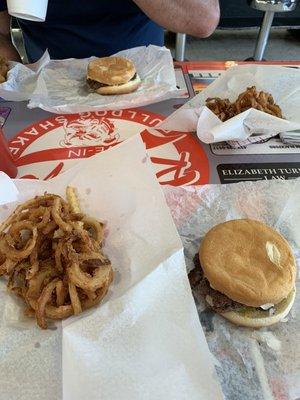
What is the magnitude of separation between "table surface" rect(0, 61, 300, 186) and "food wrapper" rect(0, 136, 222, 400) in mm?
342

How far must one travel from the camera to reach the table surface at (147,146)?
1.35 m

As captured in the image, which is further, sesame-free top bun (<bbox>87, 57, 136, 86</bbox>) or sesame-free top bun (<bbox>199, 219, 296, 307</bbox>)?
sesame-free top bun (<bbox>87, 57, 136, 86</bbox>)

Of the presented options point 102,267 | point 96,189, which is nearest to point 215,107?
point 96,189

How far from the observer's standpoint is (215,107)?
5.04ft

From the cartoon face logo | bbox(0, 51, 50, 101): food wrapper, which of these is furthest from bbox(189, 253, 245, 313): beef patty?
bbox(0, 51, 50, 101): food wrapper

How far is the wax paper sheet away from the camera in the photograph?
1.63 meters

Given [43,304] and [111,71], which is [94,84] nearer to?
[111,71]

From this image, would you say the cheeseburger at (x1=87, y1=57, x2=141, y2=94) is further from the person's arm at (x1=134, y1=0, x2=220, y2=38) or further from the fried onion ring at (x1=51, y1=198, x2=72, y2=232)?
the fried onion ring at (x1=51, y1=198, x2=72, y2=232)

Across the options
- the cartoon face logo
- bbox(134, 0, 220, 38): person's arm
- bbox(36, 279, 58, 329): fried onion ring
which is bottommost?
the cartoon face logo

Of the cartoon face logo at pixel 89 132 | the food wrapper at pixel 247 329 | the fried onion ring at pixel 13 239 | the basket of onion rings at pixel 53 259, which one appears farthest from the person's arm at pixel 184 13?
the fried onion ring at pixel 13 239

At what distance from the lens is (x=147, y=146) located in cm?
146

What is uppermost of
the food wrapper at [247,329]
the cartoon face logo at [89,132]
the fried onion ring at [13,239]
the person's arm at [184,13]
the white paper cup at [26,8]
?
the white paper cup at [26,8]

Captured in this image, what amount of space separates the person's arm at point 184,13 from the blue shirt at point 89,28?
0.89ft

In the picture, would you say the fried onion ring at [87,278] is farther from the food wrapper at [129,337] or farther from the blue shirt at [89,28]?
the blue shirt at [89,28]
